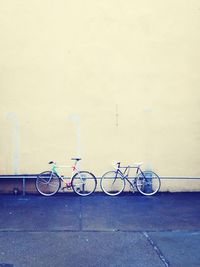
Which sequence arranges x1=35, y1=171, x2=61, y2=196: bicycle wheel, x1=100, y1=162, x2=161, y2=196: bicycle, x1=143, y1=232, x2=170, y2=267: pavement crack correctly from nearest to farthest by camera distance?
x1=143, y1=232, x2=170, y2=267: pavement crack
x1=35, y1=171, x2=61, y2=196: bicycle wheel
x1=100, y1=162, x2=161, y2=196: bicycle

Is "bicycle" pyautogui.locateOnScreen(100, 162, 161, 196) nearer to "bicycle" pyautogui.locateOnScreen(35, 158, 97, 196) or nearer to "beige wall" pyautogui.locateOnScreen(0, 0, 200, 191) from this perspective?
"beige wall" pyautogui.locateOnScreen(0, 0, 200, 191)

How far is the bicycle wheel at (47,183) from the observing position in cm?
890

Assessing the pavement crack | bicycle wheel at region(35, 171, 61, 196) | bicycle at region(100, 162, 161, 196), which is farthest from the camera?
bicycle at region(100, 162, 161, 196)

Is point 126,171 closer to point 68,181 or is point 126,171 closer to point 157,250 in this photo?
point 68,181

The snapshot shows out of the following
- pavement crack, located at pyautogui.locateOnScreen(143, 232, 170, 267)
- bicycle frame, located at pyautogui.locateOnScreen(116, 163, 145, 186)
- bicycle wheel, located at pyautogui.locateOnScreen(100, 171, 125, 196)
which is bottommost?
pavement crack, located at pyautogui.locateOnScreen(143, 232, 170, 267)

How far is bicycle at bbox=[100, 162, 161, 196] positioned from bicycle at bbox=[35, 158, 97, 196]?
0.36 m

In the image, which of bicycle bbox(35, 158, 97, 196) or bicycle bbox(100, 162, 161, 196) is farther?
bicycle bbox(100, 162, 161, 196)

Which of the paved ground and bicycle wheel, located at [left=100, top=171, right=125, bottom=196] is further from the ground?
bicycle wheel, located at [left=100, top=171, right=125, bottom=196]

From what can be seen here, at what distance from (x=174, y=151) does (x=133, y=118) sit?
1386 millimetres

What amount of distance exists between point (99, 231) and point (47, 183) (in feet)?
10.5

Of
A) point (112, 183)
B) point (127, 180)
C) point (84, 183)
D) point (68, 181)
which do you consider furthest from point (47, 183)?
point (127, 180)

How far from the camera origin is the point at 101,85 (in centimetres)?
921

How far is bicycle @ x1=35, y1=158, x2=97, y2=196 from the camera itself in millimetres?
8914

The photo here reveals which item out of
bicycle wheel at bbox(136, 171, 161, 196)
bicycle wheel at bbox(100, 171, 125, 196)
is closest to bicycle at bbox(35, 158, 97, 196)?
bicycle wheel at bbox(100, 171, 125, 196)
